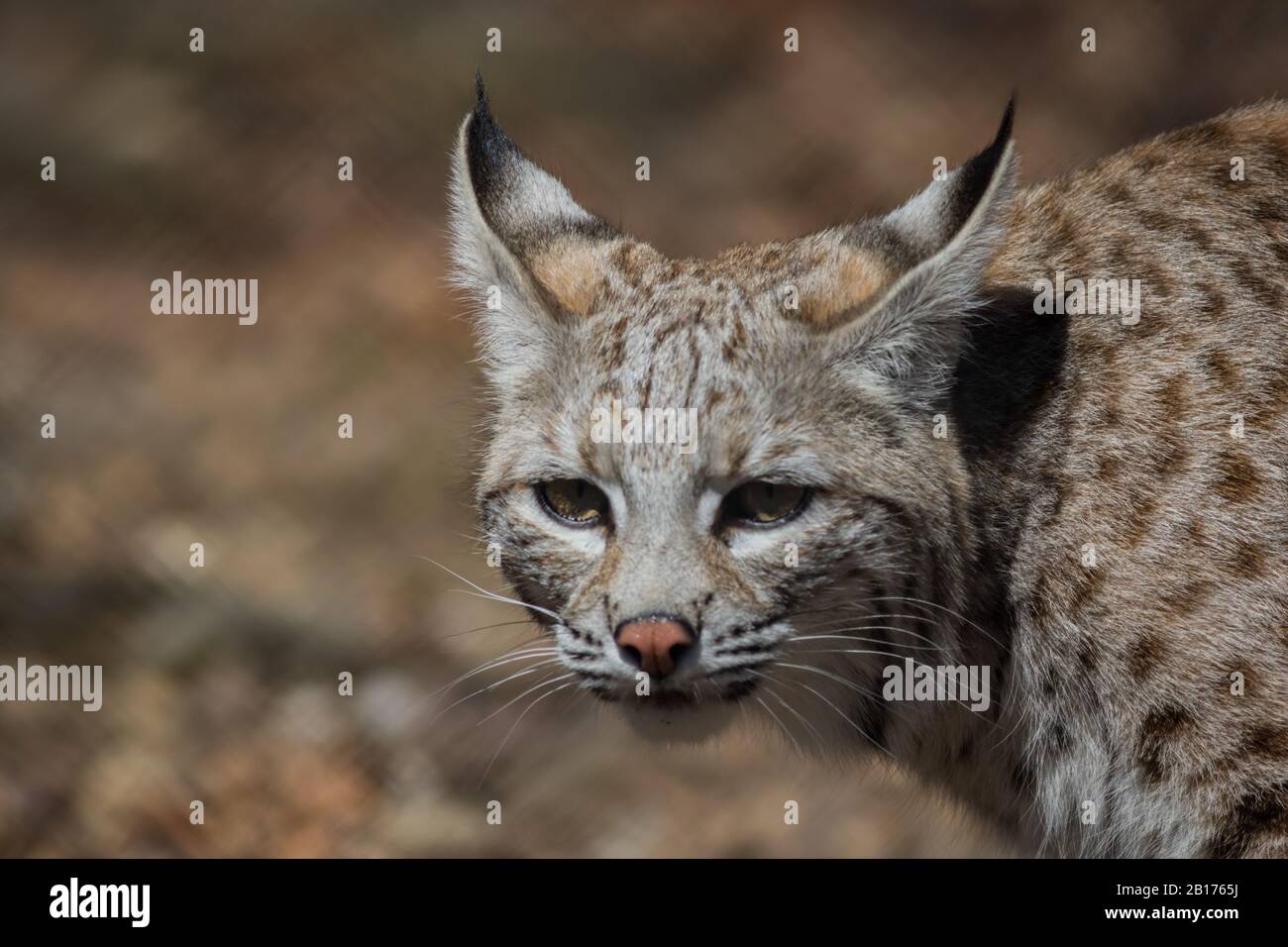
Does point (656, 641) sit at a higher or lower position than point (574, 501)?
lower

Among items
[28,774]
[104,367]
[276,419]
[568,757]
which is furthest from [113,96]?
[568,757]

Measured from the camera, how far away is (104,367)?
901 centimetres

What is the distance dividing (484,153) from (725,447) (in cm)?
118

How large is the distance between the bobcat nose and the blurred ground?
3.69 m

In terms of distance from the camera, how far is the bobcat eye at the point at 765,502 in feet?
12.3

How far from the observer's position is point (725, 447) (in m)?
3.70

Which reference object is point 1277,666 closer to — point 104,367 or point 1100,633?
point 1100,633

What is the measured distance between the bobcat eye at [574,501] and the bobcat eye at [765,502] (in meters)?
0.33

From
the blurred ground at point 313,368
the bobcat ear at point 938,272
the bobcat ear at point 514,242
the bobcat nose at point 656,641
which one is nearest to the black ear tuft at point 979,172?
the bobcat ear at point 938,272

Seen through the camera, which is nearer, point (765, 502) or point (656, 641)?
point (656, 641)

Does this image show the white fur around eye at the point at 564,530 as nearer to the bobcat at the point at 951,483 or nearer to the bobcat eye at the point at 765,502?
the bobcat at the point at 951,483

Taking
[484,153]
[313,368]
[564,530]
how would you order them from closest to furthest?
[564,530] → [484,153] → [313,368]

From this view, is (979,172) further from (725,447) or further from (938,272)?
(725,447)

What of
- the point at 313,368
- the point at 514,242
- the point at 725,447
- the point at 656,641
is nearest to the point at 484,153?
the point at 514,242
